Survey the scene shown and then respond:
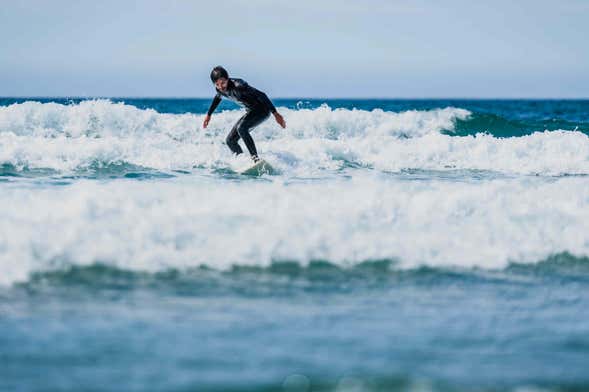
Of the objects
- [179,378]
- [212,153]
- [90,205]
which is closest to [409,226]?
[90,205]

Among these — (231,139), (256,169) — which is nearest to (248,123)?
(231,139)

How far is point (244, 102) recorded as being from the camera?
9.53 metres

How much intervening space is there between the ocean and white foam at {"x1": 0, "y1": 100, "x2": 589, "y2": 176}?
6.82 ft

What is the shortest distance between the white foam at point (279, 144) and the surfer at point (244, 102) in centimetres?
92

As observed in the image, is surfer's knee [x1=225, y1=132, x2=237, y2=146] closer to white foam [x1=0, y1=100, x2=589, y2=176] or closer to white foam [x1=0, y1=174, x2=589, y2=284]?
white foam [x1=0, y1=100, x2=589, y2=176]

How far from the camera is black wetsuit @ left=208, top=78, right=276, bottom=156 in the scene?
9.31 m

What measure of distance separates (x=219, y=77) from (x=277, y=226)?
3810 millimetres

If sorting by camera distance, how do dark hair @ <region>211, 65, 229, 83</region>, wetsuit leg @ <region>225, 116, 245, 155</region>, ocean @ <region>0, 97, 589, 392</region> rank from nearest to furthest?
ocean @ <region>0, 97, 589, 392</region>, dark hair @ <region>211, 65, 229, 83</region>, wetsuit leg @ <region>225, 116, 245, 155</region>

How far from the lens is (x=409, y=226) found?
6.02 metres

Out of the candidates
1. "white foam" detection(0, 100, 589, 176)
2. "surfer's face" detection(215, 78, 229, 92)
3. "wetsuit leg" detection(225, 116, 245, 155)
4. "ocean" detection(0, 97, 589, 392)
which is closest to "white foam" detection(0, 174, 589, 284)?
"ocean" detection(0, 97, 589, 392)

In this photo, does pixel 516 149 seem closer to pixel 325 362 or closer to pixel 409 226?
pixel 409 226

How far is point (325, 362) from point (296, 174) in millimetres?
6792

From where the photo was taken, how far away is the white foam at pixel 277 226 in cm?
521

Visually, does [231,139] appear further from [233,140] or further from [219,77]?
[219,77]
